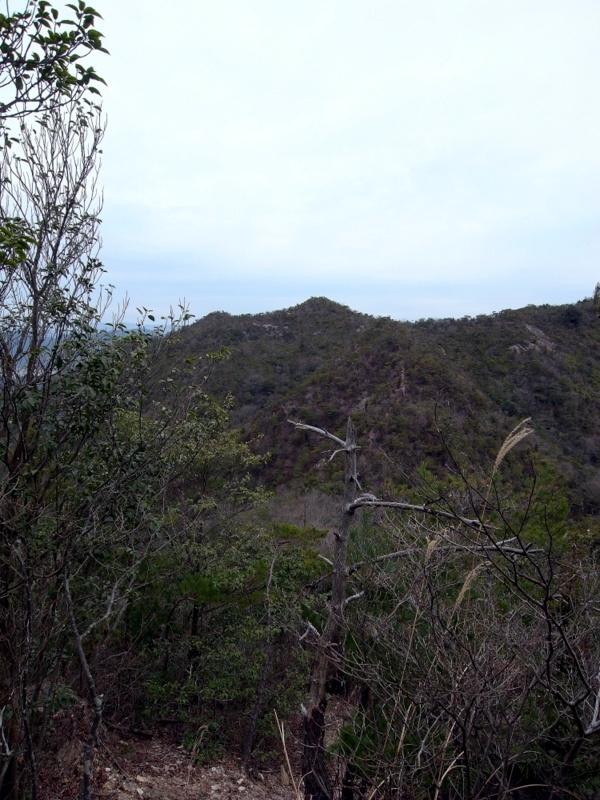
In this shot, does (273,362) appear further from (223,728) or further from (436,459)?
(223,728)

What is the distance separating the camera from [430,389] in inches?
808

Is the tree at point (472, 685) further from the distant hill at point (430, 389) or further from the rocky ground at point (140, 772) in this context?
the distant hill at point (430, 389)

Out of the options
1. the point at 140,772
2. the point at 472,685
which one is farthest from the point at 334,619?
the point at 140,772

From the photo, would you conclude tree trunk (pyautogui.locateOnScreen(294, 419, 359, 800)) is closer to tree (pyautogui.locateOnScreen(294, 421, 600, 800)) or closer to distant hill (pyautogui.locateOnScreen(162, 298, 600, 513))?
tree (pyautogui.locateOnScreen(294, 421, 600, 800))

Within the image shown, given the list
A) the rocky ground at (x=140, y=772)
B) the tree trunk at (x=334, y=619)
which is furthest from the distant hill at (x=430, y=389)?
the tree trunk at (x=334, y=619)

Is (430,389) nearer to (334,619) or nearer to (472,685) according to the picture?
(334,619)

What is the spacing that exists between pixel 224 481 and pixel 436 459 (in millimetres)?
10620

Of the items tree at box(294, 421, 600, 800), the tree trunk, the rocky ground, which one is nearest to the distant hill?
the rocky ground

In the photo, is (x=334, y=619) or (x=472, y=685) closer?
(x=472, y=685)

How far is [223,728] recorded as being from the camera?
243 inches

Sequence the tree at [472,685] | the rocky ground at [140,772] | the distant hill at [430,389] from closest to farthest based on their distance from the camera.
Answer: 1. the tree at [472,685]
2. the rocky ground at [140,772]
3. the distant hill at [430,389]

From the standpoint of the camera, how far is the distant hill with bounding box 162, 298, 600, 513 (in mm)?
17438

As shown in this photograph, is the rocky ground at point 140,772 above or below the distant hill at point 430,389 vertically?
below

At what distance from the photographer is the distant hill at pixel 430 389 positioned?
17438mm
